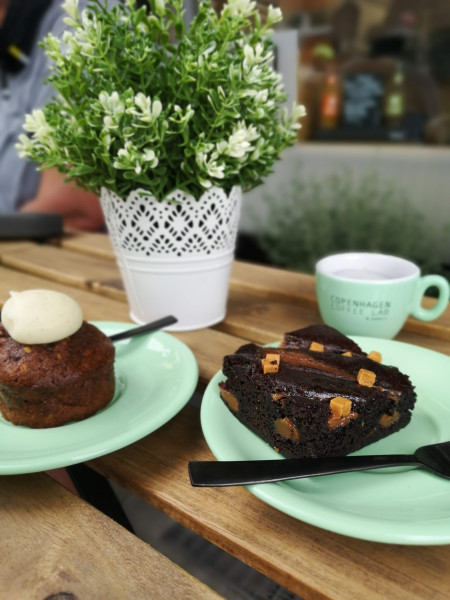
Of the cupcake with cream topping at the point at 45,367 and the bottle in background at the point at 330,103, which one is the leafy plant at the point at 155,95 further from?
the bottle in background at the point at 330,103

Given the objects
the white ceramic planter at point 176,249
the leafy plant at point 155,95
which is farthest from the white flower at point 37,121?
the white ceramic planter at point 176,249

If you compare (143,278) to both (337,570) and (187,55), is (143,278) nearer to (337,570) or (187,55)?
(187,55)

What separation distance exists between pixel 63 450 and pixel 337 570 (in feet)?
1.04

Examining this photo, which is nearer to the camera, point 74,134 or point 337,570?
point 337,570

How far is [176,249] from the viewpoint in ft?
2.91

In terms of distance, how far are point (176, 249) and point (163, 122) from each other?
0.23 m

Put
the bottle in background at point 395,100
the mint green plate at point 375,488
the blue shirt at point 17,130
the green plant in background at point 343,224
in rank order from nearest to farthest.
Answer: the mint green plate at point 375,488, the blue shirt at point 17,130, the green plant in background at point 343,224, the bottle in background at point 395,100

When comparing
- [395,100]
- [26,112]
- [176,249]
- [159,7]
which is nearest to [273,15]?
[159,7]

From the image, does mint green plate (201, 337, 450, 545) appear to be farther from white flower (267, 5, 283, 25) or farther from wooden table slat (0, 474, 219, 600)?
white flower (267, 5, 283, 25)

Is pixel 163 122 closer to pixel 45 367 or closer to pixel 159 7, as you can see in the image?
pixel 159 7

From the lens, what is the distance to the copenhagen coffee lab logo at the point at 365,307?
820 mm

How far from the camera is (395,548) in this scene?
476 mm

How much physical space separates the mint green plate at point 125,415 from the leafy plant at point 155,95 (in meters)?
0.27

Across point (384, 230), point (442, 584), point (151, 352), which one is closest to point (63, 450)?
point (151, 352)
